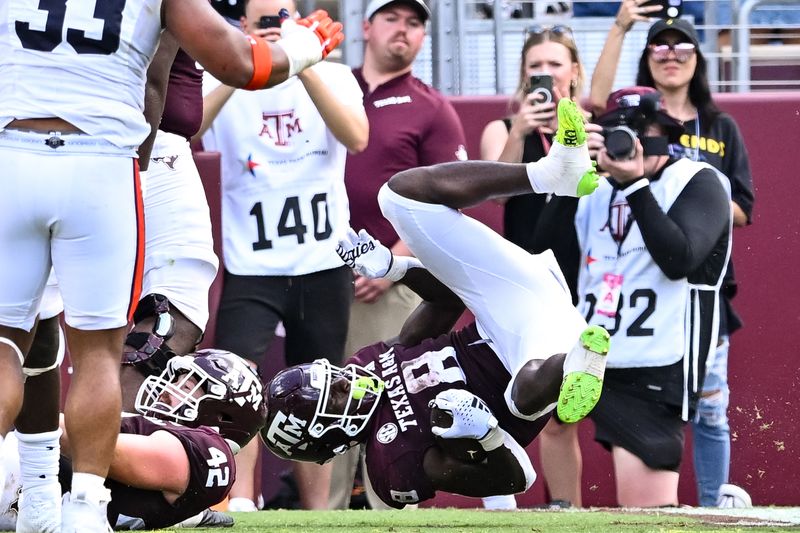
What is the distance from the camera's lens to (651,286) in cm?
605

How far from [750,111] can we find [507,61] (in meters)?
1.16

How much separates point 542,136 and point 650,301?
0.85 meters

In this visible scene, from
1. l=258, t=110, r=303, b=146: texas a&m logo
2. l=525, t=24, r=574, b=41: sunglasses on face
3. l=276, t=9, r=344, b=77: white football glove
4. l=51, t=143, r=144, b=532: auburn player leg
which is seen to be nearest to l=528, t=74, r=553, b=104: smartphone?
l=525, t=24, r=574, b=41: sunglasses on face

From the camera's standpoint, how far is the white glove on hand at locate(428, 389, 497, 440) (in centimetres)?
466

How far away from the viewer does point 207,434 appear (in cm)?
459

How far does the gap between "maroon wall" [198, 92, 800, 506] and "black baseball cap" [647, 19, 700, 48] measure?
2.57ft

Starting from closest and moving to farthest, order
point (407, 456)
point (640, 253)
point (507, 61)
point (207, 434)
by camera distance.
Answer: point (207, 434)
point (407, 456)
point (640, 253)
point (507, 61)

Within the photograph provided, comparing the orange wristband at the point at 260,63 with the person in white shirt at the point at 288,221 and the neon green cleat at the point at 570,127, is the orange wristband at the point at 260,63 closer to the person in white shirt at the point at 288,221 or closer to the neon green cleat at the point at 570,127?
the neon green cleat at the point at 570,127

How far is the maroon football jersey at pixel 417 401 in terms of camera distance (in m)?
4.90

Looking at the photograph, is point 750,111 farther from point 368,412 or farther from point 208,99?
point 368,412

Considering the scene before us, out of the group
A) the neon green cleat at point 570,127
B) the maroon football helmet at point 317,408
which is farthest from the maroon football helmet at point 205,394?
the neon green cleat at point 570,127

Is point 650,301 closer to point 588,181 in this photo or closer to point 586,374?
point 588,181

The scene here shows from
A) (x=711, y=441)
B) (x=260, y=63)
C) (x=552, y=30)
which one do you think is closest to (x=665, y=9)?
(x=552, y=30)

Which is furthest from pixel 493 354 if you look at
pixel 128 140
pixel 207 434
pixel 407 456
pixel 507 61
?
pixel 507 61
